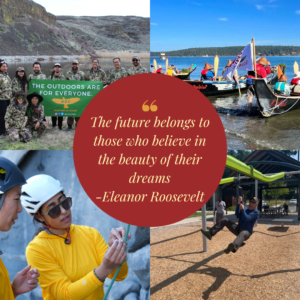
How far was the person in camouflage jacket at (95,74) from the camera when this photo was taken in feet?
18.2

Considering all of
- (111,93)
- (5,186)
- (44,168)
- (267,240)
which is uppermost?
(111,93)

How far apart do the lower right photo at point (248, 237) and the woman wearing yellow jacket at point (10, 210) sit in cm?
191

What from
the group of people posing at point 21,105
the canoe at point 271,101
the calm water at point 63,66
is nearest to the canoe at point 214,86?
the canoe at point 271,101

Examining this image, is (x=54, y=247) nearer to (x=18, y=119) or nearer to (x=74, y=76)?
(x=18, y=119)

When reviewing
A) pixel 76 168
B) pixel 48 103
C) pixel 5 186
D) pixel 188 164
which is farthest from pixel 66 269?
pixel 48 103

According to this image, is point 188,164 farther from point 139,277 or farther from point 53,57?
point 53,57

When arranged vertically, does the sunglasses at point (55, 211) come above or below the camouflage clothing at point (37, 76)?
below

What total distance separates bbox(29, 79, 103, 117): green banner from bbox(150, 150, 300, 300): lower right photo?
2898 millimetres

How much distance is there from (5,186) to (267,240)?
2927 mm

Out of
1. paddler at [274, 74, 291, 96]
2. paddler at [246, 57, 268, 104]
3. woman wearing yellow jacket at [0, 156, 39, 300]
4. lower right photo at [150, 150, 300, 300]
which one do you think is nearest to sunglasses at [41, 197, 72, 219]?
woman wearing yellow jacket at [0, 156, 39, 300]

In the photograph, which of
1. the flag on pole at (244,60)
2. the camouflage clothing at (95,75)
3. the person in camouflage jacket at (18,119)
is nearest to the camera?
the person in camouflage jacket at (18,119)

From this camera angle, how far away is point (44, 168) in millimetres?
3184

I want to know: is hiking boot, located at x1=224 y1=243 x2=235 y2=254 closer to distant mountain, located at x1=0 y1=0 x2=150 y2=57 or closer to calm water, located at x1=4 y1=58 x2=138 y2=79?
calm water, located at x1=4 y1=58 x2=138 y2=79

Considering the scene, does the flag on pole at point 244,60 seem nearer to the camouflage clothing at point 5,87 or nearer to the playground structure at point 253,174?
the playground structure at point 253,174
